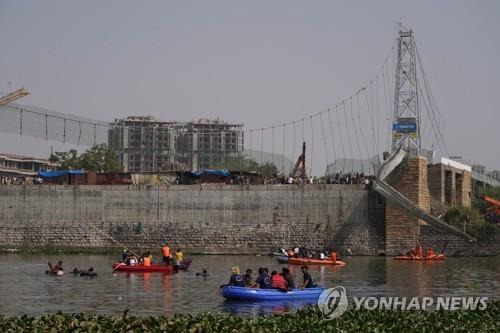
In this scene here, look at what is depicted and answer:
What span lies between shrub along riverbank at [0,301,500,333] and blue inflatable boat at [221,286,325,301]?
10332mm

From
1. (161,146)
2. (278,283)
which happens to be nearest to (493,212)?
(278,283)

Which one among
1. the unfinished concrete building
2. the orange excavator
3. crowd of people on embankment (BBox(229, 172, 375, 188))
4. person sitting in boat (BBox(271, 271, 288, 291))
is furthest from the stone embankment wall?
person sitting in boat (BBox(271, 271, 288, 291))

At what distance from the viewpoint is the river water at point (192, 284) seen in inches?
1379

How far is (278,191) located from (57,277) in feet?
77.1

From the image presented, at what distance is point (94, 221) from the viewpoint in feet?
229

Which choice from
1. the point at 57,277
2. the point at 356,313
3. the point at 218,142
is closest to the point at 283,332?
the point at 356,313

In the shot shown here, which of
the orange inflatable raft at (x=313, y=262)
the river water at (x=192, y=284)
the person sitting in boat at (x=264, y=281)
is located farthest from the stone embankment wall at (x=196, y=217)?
the person sitting in boat at (x=264, y=281)

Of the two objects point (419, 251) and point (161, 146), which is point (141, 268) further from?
point (161, 146)

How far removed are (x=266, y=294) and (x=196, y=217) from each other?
3326cm

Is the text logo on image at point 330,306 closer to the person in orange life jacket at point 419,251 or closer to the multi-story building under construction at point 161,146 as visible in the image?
the person in orange life jacket at point 419,251

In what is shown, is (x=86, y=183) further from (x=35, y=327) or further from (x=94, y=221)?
(x=35, y=327)

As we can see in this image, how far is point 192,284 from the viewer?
44656 millimetres

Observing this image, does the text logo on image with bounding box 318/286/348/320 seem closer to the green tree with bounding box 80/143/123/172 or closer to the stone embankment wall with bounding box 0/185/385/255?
the stone embankment wall with bounding box 0/185/385/255

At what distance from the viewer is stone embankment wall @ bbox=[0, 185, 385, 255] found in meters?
66.8
